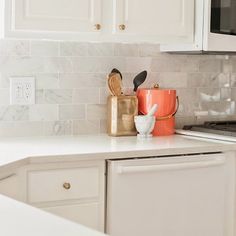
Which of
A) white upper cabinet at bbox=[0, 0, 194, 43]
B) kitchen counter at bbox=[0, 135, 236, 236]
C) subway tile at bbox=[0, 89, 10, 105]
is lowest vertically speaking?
kitchen counter at bbox=[0, 135, 236, 236]

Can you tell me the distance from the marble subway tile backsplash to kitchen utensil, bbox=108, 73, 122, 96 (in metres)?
0.10

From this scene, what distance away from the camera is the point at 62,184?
226 centimetres

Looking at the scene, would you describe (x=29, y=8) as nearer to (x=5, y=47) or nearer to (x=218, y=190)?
(x=5, y=47)

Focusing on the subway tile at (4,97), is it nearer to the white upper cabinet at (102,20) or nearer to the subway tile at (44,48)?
the subway tile at (44,48)

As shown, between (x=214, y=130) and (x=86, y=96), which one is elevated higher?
(x=86, y=96)

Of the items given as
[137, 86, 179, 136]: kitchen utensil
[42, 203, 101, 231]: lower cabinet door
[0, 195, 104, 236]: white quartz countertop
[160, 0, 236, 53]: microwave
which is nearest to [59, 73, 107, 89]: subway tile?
[137, 86, 179, 136]: kitchen utensil

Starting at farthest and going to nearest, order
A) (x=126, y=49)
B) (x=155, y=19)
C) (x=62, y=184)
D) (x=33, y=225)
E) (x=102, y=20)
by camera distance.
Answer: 1. (x=126, y=49)
2. (x=155, y=19)
3. (x=102, y=20)
4. (x=62, y=184)
5. (x=33, y=225)

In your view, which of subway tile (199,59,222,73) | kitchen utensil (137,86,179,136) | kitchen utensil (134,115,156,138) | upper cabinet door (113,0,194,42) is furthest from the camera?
subway tile (199,59,222,73)

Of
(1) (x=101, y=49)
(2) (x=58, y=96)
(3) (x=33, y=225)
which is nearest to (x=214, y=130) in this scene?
(1) (x=101, y=49)

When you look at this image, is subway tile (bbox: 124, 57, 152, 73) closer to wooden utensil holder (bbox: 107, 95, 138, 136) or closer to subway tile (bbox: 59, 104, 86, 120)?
wooden utensil holder (bbox: 107, 95, 138, 136)

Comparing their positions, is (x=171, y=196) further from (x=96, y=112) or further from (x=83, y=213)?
(x=96, y=112)

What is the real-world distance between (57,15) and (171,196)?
97 centimetres

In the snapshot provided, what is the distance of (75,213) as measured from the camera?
229cm

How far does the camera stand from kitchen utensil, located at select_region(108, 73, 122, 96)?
2838 millimetres
